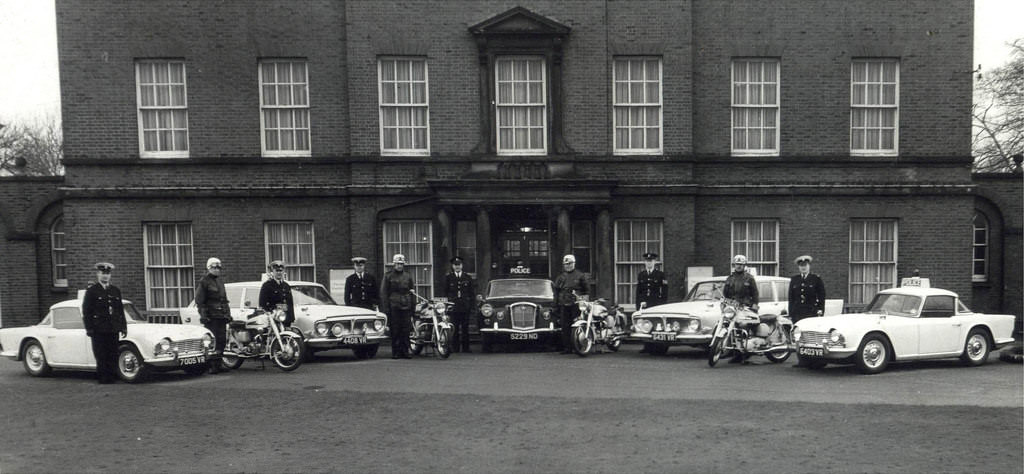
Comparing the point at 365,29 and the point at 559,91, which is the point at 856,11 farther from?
the point at 365,29

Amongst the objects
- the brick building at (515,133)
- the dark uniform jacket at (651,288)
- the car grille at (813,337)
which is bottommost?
the car grille at (813,337)

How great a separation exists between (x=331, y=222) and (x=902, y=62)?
15010 mm

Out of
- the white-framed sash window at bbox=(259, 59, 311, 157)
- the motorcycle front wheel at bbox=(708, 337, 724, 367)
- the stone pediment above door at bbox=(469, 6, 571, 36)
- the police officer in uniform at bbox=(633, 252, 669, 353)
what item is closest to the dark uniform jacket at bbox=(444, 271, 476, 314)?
the police officer in uniform at bbox=(633, 252, 669, 353)

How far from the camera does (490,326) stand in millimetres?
14133

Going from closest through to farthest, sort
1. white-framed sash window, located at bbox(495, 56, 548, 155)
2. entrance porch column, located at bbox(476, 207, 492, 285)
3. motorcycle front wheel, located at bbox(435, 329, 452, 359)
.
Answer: motorcycle front wheel, located at bbox(435, 329, 452, 359) < entrance porch column, located at bbox(476, 207, 492, 285) < white-framed sash window, located at bbox(495, 56, 548, 155)

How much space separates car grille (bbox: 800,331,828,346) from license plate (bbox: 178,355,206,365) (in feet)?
31.5

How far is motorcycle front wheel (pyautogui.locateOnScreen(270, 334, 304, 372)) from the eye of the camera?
39.5ft

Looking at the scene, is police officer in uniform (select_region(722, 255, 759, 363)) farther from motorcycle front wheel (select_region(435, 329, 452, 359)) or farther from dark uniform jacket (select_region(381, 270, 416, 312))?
dark uniform jacket (select_region(381, 270, 416, 312))

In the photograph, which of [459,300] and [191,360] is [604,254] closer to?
[459,300]

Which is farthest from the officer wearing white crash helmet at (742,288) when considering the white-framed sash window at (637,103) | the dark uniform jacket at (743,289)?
the white-framed sash window at (637,103)

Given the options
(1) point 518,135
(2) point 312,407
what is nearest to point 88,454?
(2) point 312,407

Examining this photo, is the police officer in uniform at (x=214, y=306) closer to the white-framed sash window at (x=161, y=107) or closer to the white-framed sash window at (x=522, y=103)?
the white-framed sash window at (x=161, y=107)

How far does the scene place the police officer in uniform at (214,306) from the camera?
12117mm

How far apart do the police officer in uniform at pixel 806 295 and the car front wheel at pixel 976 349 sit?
2.31 meters
